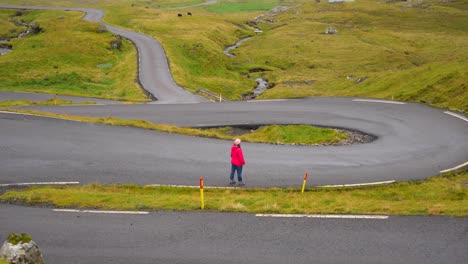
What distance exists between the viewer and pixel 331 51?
101188mm

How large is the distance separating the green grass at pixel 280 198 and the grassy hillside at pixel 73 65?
106 ft

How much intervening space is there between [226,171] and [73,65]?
170 ft

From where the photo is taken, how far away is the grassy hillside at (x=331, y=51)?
49.6 metres

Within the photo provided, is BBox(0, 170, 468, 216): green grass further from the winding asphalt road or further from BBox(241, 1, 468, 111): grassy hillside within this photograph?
BBox(241, 1, 468, 111): grassy hillside

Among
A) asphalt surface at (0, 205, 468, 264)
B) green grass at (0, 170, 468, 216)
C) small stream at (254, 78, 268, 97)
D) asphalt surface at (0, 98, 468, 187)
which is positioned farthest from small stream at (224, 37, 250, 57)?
asphalt surface at (0, 205, 468, 264)

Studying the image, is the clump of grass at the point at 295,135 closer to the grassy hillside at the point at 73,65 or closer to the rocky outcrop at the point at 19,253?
the rocky outcrop at the point at 19,253

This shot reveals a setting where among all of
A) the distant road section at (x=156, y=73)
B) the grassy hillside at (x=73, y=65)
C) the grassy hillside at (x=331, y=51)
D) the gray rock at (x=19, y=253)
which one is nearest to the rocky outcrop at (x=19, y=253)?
the gray rock at (x=19, y=253)

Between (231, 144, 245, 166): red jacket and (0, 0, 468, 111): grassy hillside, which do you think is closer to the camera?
(231, 144, 245, 166): red jacket

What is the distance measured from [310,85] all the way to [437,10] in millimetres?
115582

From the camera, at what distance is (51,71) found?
210 ft

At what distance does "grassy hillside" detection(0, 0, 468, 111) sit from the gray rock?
1379 inches

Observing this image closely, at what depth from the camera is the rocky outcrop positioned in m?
11.9

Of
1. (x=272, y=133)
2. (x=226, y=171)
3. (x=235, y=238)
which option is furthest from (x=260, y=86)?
(x=235, y=238)

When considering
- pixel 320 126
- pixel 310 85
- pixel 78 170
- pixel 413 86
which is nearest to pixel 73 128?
pixel 78 170
